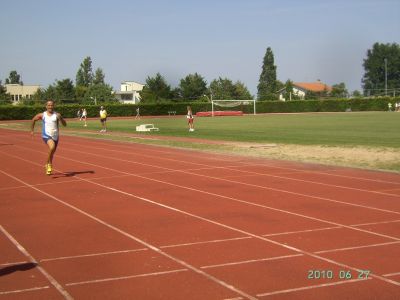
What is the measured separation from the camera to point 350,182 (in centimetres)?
1146

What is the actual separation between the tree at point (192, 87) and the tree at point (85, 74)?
30001 millimetres

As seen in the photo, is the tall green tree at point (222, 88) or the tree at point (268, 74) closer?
the tall green tree at point (222, 88)

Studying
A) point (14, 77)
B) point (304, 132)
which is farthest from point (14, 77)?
point (304, 132)

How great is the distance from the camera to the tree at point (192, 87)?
91.6m

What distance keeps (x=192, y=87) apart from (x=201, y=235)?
8560 cm

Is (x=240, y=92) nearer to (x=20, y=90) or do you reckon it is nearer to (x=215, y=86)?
(x=215, y=86)

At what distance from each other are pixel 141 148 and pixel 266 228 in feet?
48.0

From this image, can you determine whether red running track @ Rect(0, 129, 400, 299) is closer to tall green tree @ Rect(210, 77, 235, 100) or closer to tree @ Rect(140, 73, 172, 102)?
tree @ Rect(140, 73, 172, 102)

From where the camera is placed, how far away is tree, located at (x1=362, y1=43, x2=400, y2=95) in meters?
127

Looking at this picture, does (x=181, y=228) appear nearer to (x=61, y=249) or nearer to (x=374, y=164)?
(x=61, y=249)

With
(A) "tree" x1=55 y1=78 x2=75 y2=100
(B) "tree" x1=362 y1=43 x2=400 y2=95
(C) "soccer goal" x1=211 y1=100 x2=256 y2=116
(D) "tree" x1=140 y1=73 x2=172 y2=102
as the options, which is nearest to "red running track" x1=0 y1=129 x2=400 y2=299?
(C) "soccer goal" x1=211 y1=100 x2=256 y2=116

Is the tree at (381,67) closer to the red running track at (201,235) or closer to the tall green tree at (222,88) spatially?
the tall green tree at (222,88)

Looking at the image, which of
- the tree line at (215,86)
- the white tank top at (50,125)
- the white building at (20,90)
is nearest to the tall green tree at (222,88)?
the tree line at (215,86)

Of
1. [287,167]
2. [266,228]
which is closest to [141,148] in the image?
[287,167]
